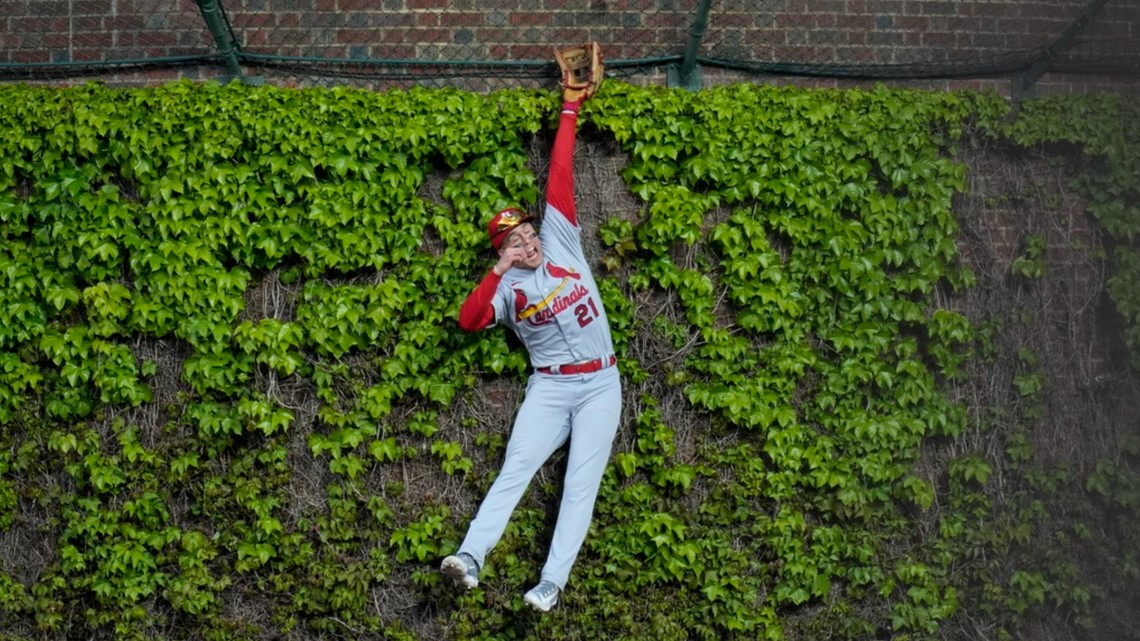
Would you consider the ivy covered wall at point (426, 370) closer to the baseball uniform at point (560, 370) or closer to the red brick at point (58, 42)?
the baseball uniform at point (560, 370)

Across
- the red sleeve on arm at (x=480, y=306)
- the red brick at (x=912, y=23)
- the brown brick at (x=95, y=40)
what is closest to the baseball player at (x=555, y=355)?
the red sleeve on arm at (x=480, y=306)

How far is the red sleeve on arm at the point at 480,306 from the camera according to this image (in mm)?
5777

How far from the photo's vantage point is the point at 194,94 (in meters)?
6.23

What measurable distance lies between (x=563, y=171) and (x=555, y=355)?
2.91 feet

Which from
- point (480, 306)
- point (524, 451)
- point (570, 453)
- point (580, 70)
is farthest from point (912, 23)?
point (524, 451)

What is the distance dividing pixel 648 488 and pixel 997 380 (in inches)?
77.7

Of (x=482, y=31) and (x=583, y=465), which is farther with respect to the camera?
(x=482, y=31)

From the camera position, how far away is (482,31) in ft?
21.7

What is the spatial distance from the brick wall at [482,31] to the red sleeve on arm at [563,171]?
0.75 metres

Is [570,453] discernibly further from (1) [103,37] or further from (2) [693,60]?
(1) [103,37]

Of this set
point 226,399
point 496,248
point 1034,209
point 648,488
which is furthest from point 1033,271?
point 226,399

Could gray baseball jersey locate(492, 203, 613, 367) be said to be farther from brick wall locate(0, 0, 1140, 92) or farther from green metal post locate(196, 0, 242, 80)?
green metal post locate(196, 0, 242, 80)

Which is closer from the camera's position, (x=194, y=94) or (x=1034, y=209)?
(x=194, y=94)

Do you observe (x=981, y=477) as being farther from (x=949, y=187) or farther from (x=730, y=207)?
(x=730, y=207)
